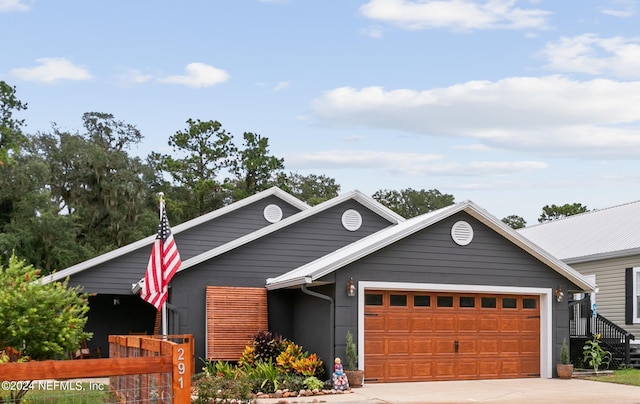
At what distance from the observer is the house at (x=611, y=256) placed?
24531mm

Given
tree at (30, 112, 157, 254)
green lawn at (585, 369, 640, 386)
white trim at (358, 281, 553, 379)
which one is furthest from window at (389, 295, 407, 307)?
tree at (30, 112, 157, 254)

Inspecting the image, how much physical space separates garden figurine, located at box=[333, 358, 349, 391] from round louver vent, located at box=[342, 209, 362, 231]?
7.12m

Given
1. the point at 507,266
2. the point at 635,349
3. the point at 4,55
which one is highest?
the point at 4,55

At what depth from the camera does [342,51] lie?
22969mm

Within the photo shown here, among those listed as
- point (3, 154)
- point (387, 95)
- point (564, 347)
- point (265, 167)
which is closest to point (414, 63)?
point (387, 95)

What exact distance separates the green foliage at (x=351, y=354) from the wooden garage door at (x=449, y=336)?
0.59 meters

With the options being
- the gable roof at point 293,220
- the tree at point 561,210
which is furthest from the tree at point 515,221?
the gable roof at point 293,220

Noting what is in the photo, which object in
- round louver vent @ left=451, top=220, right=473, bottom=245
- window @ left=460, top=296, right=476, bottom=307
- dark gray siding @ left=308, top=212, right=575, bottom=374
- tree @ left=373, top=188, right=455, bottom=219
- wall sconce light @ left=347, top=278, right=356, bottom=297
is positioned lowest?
window @ left=460, top=296, right=476, bottom=307

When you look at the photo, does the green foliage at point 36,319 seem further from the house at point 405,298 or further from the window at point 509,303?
the window at point 509,303

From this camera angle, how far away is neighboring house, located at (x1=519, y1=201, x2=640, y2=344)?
2453 centimetres

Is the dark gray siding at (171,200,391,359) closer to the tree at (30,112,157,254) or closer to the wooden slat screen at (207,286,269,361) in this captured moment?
the wooden slat screen at (207,286,269,361)

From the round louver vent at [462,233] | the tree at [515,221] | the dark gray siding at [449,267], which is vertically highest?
the tree at [515,221]

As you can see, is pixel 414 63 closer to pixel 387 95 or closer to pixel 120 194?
pixel 387 95

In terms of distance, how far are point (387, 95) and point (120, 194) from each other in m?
15.0
